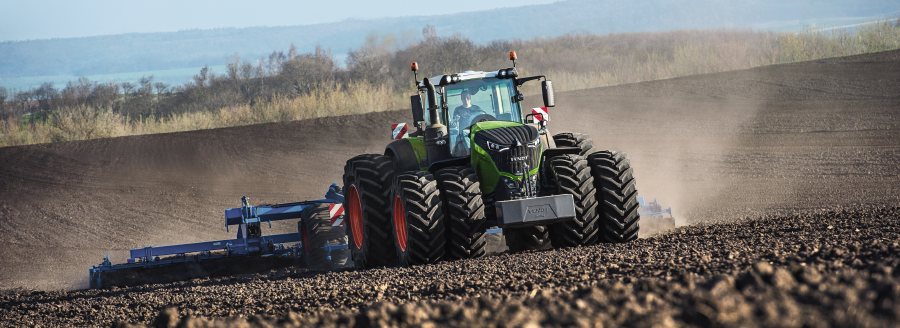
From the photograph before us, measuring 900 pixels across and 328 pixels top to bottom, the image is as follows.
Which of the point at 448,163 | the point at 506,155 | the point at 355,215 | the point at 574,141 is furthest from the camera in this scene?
the point at 355,215

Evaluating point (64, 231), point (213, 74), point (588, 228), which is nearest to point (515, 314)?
point (588, 228)

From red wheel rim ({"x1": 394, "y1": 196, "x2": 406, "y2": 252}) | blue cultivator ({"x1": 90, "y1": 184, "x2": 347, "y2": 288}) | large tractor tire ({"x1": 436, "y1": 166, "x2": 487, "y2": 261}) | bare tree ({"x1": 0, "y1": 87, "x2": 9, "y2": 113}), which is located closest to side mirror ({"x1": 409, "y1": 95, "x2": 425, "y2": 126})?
red wheel rim ({"x1": 394, "y1": 196, "x2": 406, "y2": 252})

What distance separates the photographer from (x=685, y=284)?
4.20 meters

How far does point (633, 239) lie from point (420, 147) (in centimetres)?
280

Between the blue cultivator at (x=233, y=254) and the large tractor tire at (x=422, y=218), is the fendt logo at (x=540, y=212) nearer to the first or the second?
the large tractor tire at (x=422, y=218)

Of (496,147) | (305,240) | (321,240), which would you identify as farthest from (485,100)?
(305,240)

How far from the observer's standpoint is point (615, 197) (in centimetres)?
827

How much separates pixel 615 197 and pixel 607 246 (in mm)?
622

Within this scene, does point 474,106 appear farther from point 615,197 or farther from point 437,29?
point 437,29

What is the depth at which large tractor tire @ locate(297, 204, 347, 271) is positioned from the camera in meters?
11.3

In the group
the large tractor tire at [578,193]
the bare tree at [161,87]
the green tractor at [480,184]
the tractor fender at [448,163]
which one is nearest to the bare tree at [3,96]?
the bare tree at [161,87]

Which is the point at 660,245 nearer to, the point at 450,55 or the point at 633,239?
the point at 633,239

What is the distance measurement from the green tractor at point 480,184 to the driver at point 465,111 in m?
0.01

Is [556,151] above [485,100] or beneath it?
beneath
